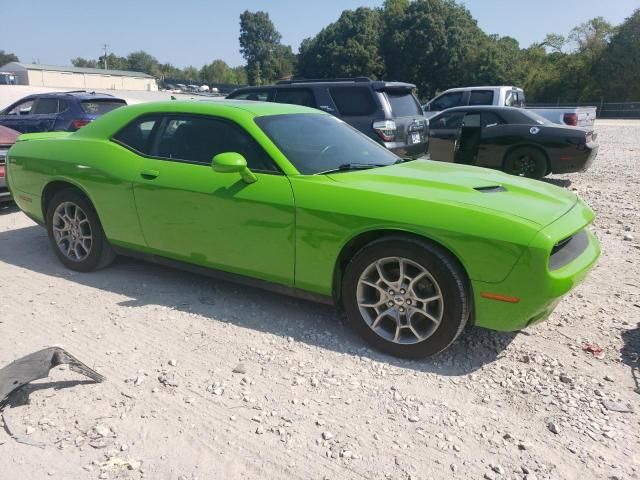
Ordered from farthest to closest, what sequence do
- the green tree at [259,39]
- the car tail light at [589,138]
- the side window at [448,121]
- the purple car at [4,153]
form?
the green tree at [259,39]
the side window at [448,121]
the car tail light at [589,138]
the purple car at [4,153]

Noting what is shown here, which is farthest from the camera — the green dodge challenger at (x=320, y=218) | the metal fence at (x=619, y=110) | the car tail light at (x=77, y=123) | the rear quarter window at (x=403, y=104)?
the metal fence at (x=619, y=110)

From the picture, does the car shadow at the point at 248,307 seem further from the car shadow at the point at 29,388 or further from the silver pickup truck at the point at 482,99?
the silver pickup truck at the point at 482,99

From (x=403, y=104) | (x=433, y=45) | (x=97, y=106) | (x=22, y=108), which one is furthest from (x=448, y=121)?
(x=433, y=45)

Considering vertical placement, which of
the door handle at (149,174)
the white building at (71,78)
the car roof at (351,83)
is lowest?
the door handle at (149,174)

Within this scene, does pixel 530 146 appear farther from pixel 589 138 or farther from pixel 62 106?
pixel 62 106

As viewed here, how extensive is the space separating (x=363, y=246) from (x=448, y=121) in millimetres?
7936

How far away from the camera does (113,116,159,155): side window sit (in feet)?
14.4

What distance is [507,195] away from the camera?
3414 mm

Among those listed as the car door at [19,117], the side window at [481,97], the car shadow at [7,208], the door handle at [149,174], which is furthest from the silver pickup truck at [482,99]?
the door handle at [149,174]

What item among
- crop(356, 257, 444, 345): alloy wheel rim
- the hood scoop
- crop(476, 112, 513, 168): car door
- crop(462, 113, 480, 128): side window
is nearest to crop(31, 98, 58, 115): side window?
crop(462, 113, 480, 128): side window

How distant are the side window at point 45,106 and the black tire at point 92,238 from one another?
292 inches

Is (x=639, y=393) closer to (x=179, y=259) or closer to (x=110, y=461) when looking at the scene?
(x=110, y=461)

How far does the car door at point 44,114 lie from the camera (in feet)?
36.2

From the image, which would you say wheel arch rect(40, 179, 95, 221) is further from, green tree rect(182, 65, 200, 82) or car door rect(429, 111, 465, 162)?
green tree rect(182, 65, 200, 82)
